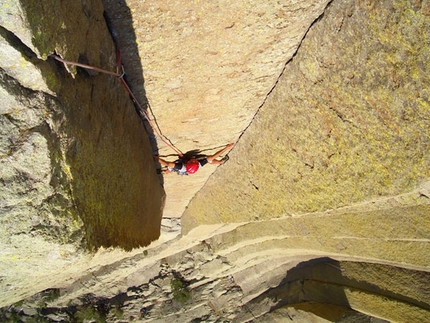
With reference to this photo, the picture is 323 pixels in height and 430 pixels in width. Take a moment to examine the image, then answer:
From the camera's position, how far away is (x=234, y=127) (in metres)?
3.00

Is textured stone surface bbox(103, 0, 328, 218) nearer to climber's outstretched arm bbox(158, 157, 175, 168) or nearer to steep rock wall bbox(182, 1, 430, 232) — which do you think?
steep rock wall bbox(182, 1, 430, 232)

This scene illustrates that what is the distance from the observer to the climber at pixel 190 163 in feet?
10.8

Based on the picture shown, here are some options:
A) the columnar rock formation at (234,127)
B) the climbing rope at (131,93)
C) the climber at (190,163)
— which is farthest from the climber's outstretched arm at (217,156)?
the climbing rope at (131,93)

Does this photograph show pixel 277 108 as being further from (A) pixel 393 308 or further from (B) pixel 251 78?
(A) pixel 393 308

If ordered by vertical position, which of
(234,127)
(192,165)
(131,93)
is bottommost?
(192,165)

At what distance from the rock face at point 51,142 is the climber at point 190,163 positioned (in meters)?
1.44

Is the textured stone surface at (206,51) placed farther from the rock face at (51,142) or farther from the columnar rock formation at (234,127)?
the rock face at (51,142)

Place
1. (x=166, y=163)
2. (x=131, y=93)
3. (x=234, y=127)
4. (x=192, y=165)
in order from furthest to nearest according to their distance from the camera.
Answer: (x=166, y=163) → (x=192, y=165) → (x=234, y=127) → (x=131, y=93)

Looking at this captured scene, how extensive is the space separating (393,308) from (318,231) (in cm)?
134

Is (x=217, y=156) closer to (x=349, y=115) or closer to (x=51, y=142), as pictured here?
(x=349, y=115)

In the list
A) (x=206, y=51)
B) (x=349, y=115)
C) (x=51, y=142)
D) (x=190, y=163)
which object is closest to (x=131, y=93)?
(x=206, y=51)

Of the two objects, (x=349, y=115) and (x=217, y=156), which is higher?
(x=349, y=115)

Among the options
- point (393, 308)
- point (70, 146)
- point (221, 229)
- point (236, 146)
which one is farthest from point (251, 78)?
point (393, 308)

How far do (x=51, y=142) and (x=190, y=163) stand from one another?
1.97m
